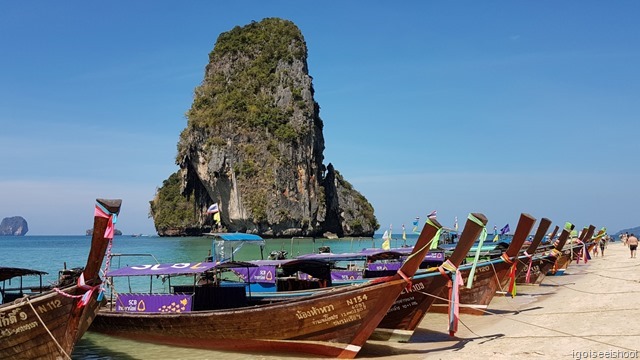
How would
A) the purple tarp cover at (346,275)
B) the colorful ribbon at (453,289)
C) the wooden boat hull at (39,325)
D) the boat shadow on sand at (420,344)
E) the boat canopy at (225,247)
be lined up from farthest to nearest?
the boat canopy at (225,247)
the purple tarp cover at (346,275)
the boat shadow on sand at (420,344)
the colorful ribbon at (453,289)
the wooden boat hull at (39,325)

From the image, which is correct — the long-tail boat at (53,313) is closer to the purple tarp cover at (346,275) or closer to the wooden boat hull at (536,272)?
the purple tarp cover at (346,275)

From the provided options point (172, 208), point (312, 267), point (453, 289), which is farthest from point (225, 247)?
point (172, 208)

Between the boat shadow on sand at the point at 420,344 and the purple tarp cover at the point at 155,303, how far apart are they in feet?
14.0

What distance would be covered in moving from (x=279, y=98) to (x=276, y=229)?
69.3 feet

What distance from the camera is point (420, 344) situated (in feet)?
37.3

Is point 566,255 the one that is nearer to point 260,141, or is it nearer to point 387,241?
point 387,241

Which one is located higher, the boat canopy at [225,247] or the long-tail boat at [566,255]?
the boat canopy at [225,247]

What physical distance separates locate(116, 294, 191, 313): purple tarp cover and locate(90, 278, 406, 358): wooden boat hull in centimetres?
36

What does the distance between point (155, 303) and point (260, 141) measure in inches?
2906

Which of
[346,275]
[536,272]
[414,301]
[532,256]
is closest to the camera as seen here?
[414,301]

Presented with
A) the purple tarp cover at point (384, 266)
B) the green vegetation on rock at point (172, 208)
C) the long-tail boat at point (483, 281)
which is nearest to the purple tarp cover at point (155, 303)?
the long-tail boat at point (483, 281)

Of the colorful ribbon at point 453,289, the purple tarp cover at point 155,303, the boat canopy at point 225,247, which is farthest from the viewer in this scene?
the boat canopy at point 225,247

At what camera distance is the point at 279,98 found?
8881 cm

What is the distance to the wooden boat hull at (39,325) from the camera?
8172 millimetres
